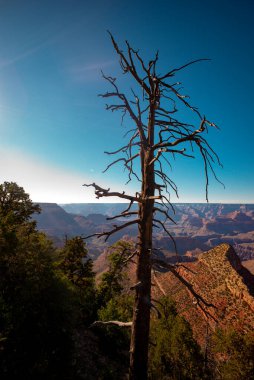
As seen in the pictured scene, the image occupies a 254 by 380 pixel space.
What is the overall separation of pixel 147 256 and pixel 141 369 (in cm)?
249

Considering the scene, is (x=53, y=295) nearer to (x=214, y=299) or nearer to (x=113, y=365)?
(x=113, y=365)

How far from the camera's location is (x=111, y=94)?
6.55 m

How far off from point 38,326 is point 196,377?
26369 mm

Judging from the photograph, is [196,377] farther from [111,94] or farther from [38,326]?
[111,94]

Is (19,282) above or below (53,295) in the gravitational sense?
above

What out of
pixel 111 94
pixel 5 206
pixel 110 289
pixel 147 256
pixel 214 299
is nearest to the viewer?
pixel 147 256

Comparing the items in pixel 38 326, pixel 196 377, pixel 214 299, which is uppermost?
pixel 38 326

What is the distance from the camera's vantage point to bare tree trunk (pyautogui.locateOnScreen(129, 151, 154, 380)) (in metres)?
5.58

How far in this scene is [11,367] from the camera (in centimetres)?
1216

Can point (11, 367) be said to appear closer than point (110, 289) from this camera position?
Yes

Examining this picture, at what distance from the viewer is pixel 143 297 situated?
5.57 m

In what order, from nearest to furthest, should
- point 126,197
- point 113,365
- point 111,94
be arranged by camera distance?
point 126,197 < point 111,94 < point 113,365

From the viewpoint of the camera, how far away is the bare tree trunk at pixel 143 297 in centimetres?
558

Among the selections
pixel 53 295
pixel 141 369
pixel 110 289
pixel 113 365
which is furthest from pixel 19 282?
pixel 110 289
